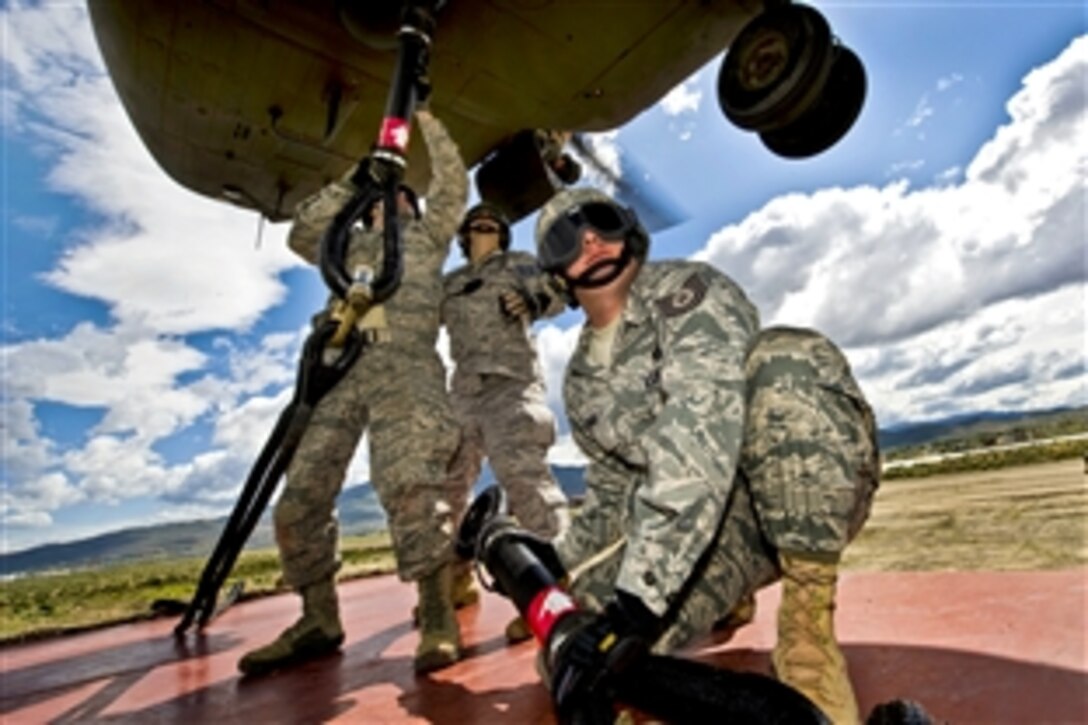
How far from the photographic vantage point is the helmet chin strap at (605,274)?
1.55m

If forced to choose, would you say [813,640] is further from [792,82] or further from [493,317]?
[792,82]

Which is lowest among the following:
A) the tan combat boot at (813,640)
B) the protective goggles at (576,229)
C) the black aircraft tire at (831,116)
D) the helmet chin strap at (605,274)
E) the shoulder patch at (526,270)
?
the tan combat boot at (813,640)

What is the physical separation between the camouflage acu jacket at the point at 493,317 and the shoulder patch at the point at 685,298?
2.02 m

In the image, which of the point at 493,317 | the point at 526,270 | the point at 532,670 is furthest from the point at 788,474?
the point at 526,270

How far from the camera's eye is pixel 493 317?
350 centimetres

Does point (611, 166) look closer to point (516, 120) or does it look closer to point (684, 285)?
point (516, 120)

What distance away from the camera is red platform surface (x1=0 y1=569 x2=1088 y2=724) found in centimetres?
138

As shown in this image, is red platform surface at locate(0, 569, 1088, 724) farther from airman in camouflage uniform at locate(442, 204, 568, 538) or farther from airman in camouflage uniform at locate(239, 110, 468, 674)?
airman in camouflage uniform at locate(442, 204, 568, 538)

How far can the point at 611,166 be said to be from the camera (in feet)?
19.6

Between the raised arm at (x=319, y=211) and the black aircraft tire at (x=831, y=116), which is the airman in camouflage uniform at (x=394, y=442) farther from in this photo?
the black aircraft tire at (x=831, y=116)

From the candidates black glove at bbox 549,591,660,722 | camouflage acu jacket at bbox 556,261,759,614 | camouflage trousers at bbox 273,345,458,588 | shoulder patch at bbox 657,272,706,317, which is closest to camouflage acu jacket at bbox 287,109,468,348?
camouflage trousers at bbox 273,345,458,588

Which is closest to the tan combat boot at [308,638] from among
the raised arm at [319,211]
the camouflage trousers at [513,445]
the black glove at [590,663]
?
the camouflage trousers at [513,445]

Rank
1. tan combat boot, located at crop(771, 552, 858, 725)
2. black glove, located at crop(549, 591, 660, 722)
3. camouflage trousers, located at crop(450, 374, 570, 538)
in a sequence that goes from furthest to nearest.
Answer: camouflage trousers, located at crop(450, 374, 570, 538) < tan combat boot, located at crop(771, 552, 858, 725) < black glove, located at crop(549, 591, 660, 722)

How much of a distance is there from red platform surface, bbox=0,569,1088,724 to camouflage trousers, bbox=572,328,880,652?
360mm
